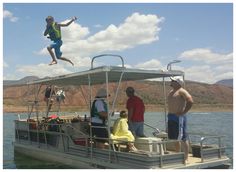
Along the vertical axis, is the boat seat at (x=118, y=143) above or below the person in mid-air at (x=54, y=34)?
below

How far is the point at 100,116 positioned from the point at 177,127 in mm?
1959

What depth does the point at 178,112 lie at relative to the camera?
29.5ft

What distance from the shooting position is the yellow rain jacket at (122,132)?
30.8 ft

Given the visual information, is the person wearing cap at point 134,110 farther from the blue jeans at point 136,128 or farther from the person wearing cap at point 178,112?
the person wearing cap at point 178,112

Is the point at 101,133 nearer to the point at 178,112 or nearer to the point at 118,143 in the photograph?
the point at 118,143

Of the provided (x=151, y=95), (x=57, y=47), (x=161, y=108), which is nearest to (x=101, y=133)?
(x=57, y=47)

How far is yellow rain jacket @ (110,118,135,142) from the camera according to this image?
938 centimetres

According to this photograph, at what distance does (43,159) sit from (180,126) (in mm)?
5135

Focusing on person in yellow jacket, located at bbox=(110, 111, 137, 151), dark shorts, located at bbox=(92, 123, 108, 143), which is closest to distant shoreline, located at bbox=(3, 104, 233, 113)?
dark shorts, located at bbox=(92, 123, 108, 143)

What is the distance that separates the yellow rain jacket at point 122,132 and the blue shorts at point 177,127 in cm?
93

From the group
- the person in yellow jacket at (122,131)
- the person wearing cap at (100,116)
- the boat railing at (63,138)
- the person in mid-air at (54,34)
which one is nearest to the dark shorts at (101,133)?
the person wearing cap at (100,116)

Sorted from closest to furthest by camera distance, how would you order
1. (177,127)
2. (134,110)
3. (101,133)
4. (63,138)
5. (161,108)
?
1. (177,127)
2. (101,133)
3. (134,110)
4. (63,138)
5. (161,108)

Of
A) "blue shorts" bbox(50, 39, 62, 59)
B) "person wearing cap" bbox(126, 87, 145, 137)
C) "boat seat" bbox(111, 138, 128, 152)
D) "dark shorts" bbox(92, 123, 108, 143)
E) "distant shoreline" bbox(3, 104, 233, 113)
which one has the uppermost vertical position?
"blue shorts" bbox(50, 39, 62, 59)

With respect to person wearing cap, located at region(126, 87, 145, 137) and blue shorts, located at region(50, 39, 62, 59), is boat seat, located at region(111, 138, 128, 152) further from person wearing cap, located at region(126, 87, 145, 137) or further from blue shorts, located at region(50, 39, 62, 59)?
blue shorts, located at region(50, 39, 62, 59)
